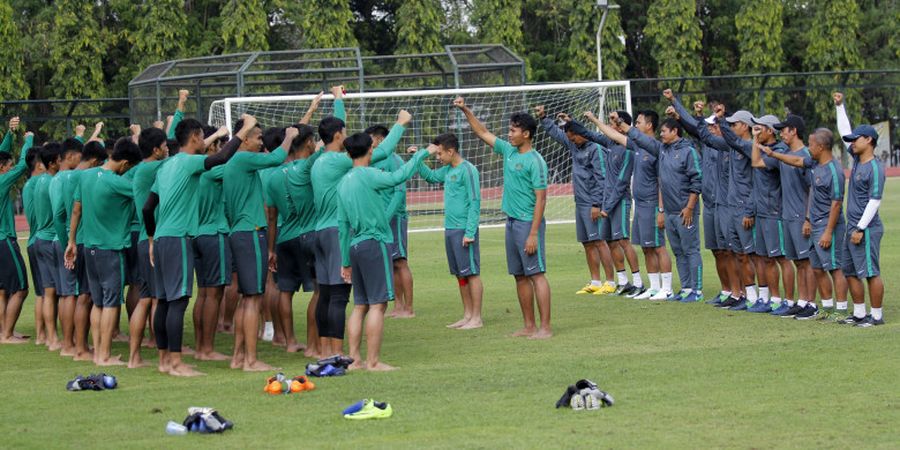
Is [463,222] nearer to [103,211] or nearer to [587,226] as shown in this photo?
[587,226]

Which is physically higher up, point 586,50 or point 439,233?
point 586,50

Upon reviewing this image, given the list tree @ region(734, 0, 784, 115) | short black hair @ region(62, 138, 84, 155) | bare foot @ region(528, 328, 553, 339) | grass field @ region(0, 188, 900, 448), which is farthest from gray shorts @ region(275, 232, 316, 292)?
tree @ region(734, 0, 784, 115)

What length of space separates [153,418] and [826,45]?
140ft

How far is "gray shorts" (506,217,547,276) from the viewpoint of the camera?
12.4m

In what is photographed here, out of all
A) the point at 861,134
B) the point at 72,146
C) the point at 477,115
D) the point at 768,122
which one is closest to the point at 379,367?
the point at 72,146

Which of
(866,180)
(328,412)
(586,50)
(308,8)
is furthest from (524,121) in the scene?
(586,50)

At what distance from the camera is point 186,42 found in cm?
4294

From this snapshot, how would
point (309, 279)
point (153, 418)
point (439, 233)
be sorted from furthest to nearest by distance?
point (439, 233), point (309, 279), point (153, 418)

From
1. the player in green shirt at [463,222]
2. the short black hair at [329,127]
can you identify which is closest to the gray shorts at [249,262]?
the short black hair at [329,127]

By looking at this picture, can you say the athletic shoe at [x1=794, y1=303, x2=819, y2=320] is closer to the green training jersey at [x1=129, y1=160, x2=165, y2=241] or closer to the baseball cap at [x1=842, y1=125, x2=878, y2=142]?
the baseball cap at [x1=842, y1=125, x2=878, y2=142]

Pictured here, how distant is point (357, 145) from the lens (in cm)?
1070

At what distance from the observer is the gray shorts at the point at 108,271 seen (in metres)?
11.8

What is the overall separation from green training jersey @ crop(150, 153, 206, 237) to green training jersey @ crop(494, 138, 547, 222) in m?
3.21

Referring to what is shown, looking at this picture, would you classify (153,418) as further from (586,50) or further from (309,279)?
(586,50)
